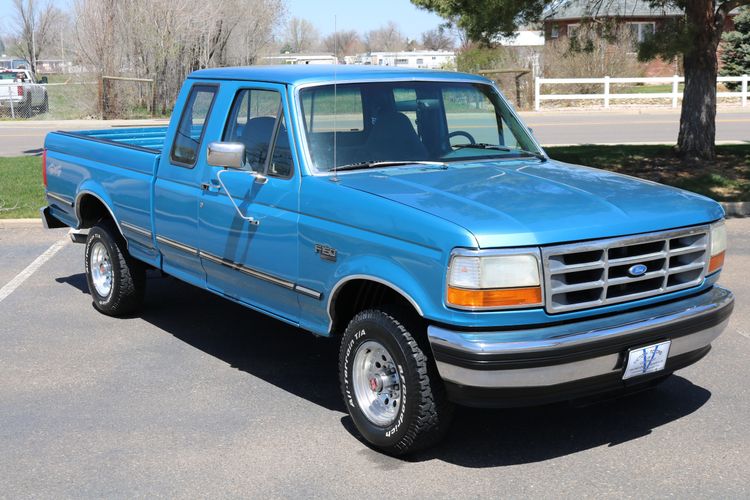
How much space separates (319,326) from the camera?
17.7ft

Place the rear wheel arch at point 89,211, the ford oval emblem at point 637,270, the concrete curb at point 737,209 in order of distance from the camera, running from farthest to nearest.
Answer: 1. the concrete curb at point 737,209
2. the rear wheel arch at point 89,211
3. the ford oval emblem at point 637,270

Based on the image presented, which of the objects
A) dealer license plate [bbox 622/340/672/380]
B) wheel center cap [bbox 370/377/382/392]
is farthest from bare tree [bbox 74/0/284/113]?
dealer license plate [bbox 622/340/672/380]

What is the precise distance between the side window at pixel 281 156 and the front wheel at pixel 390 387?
1.09 m

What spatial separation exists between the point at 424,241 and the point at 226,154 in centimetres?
148

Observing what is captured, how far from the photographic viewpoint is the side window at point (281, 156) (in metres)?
5.56

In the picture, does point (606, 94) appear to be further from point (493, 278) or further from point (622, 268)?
point (493, 278)

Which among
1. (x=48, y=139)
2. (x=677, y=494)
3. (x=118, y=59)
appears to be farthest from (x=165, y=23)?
(x=677, y=494)

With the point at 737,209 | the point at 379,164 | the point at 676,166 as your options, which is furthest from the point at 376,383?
the point at 676,166

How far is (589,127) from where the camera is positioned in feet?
87.2

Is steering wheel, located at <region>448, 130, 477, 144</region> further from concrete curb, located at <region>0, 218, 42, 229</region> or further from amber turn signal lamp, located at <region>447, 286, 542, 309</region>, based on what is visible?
concrete curb, located at <region>0, 218, 42, 229</region>

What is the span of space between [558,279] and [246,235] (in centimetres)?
212

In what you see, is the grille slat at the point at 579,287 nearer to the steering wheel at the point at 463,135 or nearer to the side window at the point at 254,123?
the steering wheel at the point at 463,135

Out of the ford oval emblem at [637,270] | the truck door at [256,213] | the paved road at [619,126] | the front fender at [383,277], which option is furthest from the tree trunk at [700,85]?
the front fender at [383,277]

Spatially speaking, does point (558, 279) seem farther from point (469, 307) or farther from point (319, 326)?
point (319, 326)
